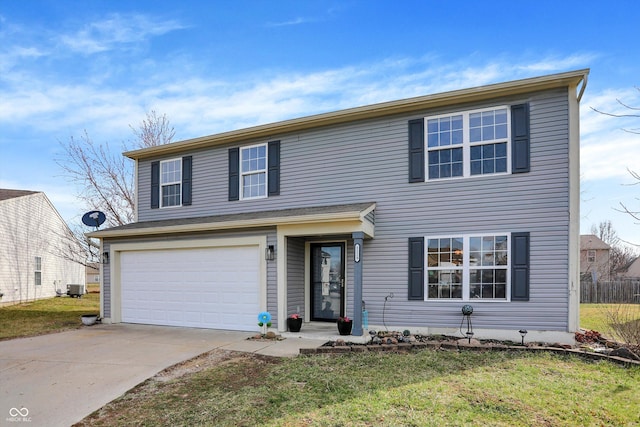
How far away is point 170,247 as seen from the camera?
10.0m

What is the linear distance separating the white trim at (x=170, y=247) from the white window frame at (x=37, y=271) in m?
11.2

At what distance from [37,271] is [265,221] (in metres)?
16.4

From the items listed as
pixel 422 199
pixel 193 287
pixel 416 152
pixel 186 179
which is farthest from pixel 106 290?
pixel 416 152

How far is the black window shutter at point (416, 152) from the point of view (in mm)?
8266

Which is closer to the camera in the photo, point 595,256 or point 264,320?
point 264,320

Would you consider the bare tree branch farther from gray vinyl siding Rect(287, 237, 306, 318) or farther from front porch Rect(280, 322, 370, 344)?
front porch Rect(280, 322, 370, 344)

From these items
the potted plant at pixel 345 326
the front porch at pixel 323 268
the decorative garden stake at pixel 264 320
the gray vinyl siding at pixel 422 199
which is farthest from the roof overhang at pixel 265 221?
the decorative garden stake at pixel 264 320

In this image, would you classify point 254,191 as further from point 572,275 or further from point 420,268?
point 572,275


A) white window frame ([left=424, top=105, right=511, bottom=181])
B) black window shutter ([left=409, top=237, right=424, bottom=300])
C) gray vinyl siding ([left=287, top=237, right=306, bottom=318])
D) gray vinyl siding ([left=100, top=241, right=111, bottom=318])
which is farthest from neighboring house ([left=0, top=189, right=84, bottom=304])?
white window frame ([left=424, top=105, right=511, bottom=181])

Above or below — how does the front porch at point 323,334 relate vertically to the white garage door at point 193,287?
below

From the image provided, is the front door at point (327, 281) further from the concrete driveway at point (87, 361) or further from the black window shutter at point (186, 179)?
the black window shutter at point (186, 179)

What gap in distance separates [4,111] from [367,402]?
48.5 feet

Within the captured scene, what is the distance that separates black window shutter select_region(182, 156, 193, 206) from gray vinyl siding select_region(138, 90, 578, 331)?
2.43ft

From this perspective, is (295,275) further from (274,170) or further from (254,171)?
(254,171)
